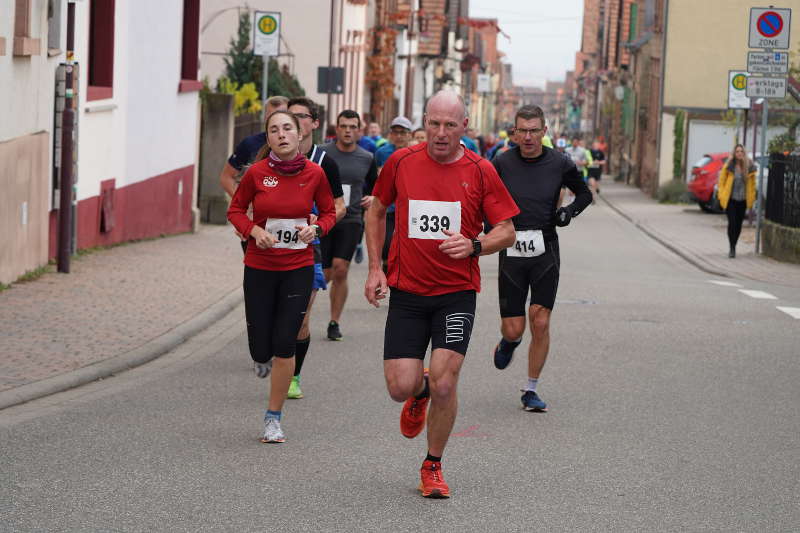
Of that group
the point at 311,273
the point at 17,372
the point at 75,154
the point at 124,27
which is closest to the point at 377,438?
the point at 311,273

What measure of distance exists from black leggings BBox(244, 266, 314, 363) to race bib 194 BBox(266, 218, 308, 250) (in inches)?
5.6

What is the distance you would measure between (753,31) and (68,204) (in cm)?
1068

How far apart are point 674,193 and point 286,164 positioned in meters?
35.6

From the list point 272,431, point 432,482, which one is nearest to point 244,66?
point 272,431

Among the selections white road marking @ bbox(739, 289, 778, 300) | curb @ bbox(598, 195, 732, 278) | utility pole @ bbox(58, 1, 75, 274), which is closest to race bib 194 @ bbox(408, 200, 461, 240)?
utility pole @ bbox(58, 1, 75, 274)

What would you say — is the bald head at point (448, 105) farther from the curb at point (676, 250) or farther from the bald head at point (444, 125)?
the curb at point (676, 250)

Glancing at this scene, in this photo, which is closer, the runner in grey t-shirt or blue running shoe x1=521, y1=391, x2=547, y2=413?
blue running shoe x1=521, y1=391, x2=547, y2=413

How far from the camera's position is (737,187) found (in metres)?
21.4

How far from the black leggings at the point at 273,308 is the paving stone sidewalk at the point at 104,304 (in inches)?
73.5

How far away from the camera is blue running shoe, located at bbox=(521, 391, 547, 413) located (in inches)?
347

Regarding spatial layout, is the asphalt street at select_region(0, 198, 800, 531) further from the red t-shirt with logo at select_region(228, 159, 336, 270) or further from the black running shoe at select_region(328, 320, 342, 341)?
the red t-shirt with logo at select_region(228, 159, 336, 270)

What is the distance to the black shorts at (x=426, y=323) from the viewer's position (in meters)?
6.47

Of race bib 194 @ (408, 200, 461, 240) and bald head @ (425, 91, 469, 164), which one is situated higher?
bald head @ (425, 91, 469, 164)

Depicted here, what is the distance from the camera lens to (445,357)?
645 cm
